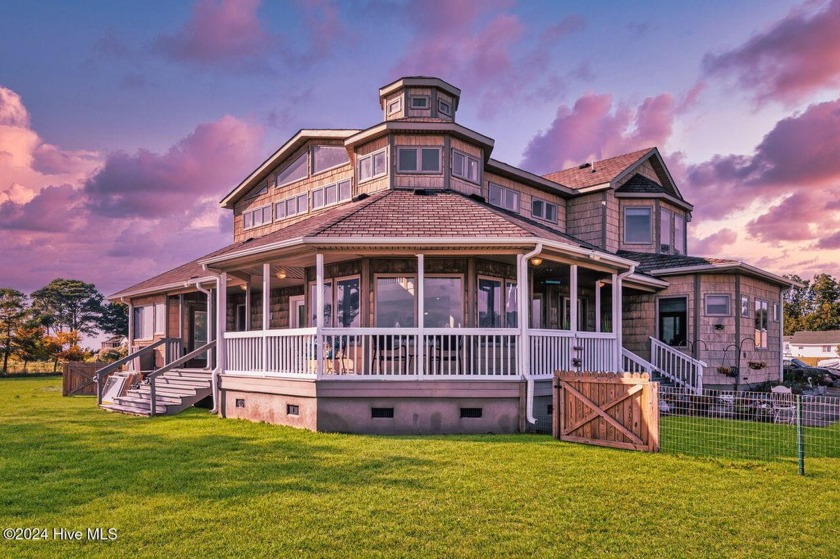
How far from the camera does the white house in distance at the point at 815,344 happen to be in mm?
65000

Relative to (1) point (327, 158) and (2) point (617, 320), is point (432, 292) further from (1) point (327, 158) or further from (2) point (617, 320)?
(1) point (327, 158)

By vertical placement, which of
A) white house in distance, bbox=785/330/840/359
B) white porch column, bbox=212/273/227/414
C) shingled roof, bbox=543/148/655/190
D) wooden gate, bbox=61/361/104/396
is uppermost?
shingled roof, bbox=543/148/655/190

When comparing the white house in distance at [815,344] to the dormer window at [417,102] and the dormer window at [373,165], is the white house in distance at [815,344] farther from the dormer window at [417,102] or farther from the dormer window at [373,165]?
the dormer window at [373,165]

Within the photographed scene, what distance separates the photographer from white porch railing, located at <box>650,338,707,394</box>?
638 inches

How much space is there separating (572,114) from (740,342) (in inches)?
430

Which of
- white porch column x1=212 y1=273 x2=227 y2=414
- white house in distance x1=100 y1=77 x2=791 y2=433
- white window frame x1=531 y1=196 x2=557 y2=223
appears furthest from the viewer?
white window frame x1=531 y1=196 x2=557 y2=223

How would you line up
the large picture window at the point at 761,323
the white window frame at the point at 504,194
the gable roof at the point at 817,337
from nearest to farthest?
the white window frame at the point at 504,194, the large picture window at the point at 761,323, the gable roof at the point at 817,337

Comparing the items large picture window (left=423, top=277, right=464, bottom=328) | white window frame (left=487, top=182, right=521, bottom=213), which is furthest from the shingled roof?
large picture window (left=423, top=277, right=464, bottom=328)

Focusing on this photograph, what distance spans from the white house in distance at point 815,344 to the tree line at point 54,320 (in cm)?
7246

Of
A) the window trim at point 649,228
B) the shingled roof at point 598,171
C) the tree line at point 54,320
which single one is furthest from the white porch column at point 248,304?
the tree line at point 54,320

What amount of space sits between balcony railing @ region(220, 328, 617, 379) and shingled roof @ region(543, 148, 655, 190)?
8.47m

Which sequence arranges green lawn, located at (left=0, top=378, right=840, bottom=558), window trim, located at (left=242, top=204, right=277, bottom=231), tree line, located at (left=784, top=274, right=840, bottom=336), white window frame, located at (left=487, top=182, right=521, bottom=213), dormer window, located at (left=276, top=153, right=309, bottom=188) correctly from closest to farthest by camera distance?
green lawn, located at (left=0, top=378, right=840, bottom=558) < white window frame, located at (left=487, top=182, right=521, bottom=213) < dormer window, located at (left=276, top=153, right=309, bottom=188) < window trim, located at (left=242, top=204, right=277, bottom=231) < tree line, located at (left=784, top=274, right=840, bottom=336)

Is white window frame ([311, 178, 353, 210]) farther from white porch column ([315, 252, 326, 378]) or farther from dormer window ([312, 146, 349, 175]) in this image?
white porch column ([315, 252, 326, 378])

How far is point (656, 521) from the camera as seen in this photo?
18.4ft
